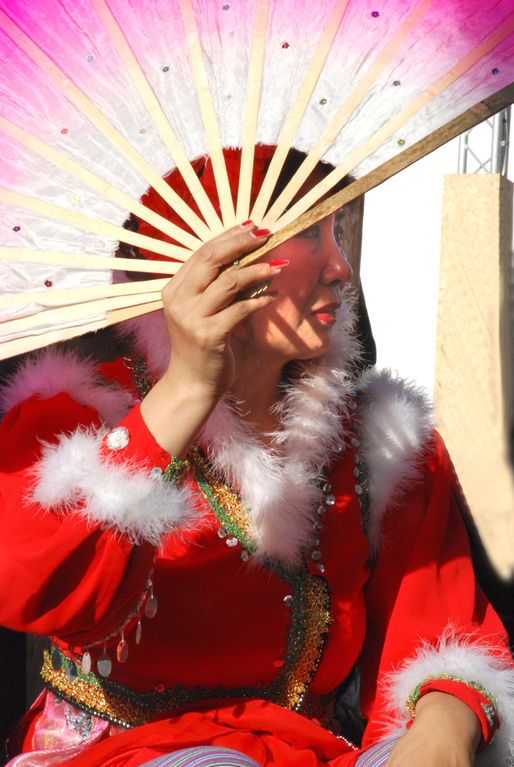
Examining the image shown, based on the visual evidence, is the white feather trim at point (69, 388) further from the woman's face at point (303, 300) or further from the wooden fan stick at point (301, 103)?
the wooden fan stick at point (301, 103)

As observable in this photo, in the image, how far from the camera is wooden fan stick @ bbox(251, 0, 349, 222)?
1.20 meters

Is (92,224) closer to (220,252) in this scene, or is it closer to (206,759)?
(220,252)

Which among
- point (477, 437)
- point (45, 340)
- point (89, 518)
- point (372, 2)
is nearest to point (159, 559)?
point (89, 518)

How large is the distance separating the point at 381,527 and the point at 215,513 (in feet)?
1.41

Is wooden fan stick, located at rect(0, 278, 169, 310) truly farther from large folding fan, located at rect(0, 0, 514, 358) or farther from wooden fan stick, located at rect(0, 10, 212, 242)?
wooden fan stick, located at rect(0, 10, 212, 242)

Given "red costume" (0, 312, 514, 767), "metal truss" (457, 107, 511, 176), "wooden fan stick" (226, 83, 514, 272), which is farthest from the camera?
"metal truss" (457, 107, 511, 176)

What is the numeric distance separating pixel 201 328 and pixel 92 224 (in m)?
0.31

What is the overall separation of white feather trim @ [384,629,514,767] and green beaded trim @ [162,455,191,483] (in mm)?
691

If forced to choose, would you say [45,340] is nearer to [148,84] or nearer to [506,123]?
[148,84]

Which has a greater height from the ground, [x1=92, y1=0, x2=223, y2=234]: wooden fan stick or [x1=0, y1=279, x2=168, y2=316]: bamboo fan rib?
[x1=92, y1=0, x2=223, y2=234]: wooden fan stick

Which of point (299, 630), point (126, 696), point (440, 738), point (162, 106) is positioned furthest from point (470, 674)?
point (162, 106)

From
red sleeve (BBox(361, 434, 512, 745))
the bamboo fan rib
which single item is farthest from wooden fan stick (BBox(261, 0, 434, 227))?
red sleeve (BBox(361, 434, 512, 745))

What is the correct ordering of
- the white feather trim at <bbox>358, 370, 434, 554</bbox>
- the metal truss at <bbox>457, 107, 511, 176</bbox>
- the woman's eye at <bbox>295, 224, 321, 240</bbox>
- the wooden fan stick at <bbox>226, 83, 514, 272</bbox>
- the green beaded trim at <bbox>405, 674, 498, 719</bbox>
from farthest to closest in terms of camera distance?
the metal truss at <bbox>457, 107, 511, 176</bbox>
the white feather trim at <bbox>358, 370, 434, 554</bbox>
the woman's eye at <bbox>295, 224, 321, 240</bbox>
the green beaded trim at <bbox>405, 674, 498, 719</bbox>
the wooden fan stick at <bbox>226, 83, 514, 272</bbox>

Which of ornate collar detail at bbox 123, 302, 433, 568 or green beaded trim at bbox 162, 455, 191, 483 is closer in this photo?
green beaded trim at bbox 162, 455, 191, 483
